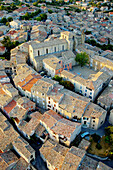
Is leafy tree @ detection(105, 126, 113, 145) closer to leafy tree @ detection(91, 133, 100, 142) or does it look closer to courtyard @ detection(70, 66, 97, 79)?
leafy tree @ detection(91, 133, 100, 142)

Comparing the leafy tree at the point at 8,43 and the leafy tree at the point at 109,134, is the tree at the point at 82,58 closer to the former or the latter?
the leafy tree at the point at 109,134

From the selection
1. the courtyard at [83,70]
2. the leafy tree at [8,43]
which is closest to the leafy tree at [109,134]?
the courtyard at [83,70]

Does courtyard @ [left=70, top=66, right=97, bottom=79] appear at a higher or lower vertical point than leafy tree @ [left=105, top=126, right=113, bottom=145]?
higher

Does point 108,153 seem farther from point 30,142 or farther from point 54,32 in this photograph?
point 54,32

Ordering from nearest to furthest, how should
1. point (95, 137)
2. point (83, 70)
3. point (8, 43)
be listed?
point (95, 137) < point (83, 70) < point (8, 43)

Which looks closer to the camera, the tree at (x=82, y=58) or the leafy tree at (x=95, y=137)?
the leafy tree at (x=95, y=137)

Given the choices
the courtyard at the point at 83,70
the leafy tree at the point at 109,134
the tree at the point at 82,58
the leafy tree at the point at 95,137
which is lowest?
the leafy tree at the point at 95,137

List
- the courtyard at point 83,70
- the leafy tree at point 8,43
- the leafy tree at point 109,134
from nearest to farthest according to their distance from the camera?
the leafy tree at point 109,134 < the courtyard at point 83,70 < the leafy tree at point 8,43

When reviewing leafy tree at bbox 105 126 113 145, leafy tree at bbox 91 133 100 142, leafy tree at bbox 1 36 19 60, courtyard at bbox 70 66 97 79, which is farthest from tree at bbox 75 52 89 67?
leafy tree at bbox 91 133 100 142

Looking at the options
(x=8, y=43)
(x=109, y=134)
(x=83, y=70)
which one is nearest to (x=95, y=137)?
(x=109, y=134)

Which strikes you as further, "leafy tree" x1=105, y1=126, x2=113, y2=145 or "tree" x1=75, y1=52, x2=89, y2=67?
"tree" x1=75, y1=52, x2=89, y2=67

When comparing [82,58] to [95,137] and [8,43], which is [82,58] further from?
[8,43]
